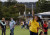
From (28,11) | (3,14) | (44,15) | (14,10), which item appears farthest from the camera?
(28,11)

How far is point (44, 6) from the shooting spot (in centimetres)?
4853

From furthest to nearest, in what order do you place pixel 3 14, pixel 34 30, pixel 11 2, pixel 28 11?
pixel 28 11
pixel 11 2
pixel 3 14
pixel 34 30

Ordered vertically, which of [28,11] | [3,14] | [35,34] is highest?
[35,34]

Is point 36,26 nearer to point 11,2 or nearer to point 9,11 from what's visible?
point 9,11

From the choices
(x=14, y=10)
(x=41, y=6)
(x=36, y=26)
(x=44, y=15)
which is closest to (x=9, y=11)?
(x=14, y=10)

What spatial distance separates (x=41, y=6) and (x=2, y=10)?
1227cm

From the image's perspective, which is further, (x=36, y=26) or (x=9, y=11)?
(x=9, y=11)

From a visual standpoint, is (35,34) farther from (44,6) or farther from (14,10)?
(44,6)

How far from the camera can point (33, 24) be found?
27.8 ft

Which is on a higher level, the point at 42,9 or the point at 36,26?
the point at 36,26

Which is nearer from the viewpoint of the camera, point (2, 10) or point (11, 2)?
point (2, 10)

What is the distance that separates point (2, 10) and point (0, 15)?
130 centimetres

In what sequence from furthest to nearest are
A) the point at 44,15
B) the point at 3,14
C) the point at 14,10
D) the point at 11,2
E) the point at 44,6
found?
the point at 11,2 → the point at 44,6 → the point at 14,10 → the point at 3,14 → the point at 44,15

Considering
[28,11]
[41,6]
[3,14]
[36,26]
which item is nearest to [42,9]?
[41,6]
